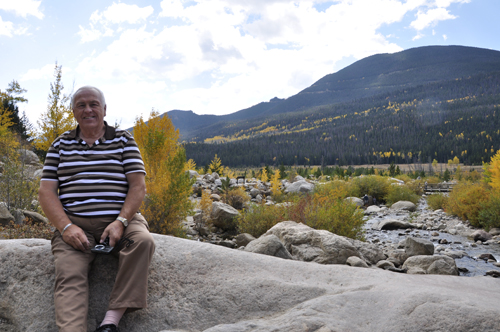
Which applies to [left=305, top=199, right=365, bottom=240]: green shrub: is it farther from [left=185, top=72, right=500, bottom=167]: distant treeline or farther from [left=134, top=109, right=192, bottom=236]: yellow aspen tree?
[left=185, top=72, right=500, bottom=167]: distant treeline

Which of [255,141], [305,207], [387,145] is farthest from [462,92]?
[305,207]

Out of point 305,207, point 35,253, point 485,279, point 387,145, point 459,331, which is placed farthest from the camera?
point 387,145

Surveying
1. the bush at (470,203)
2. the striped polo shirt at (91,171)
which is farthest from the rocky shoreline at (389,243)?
the striped polo shirt at (91,171)

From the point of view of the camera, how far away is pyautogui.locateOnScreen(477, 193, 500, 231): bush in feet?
37.7

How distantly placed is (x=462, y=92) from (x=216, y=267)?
791 ft

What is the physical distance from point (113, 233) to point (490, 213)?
44.1 feet

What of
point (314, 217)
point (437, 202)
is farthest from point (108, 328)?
point (437, 202)

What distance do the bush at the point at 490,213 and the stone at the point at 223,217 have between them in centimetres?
912

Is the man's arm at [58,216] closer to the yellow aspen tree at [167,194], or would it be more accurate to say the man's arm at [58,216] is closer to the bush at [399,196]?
the yellow aspen tree at [167,194]

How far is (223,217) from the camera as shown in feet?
35.7

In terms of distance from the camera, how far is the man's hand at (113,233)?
274 centimetres

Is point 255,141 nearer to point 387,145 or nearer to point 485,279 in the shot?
point 387,145

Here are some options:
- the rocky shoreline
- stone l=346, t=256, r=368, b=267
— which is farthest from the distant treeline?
stone l=346, t=256, r=368, b=267

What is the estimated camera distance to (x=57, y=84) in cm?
1659
